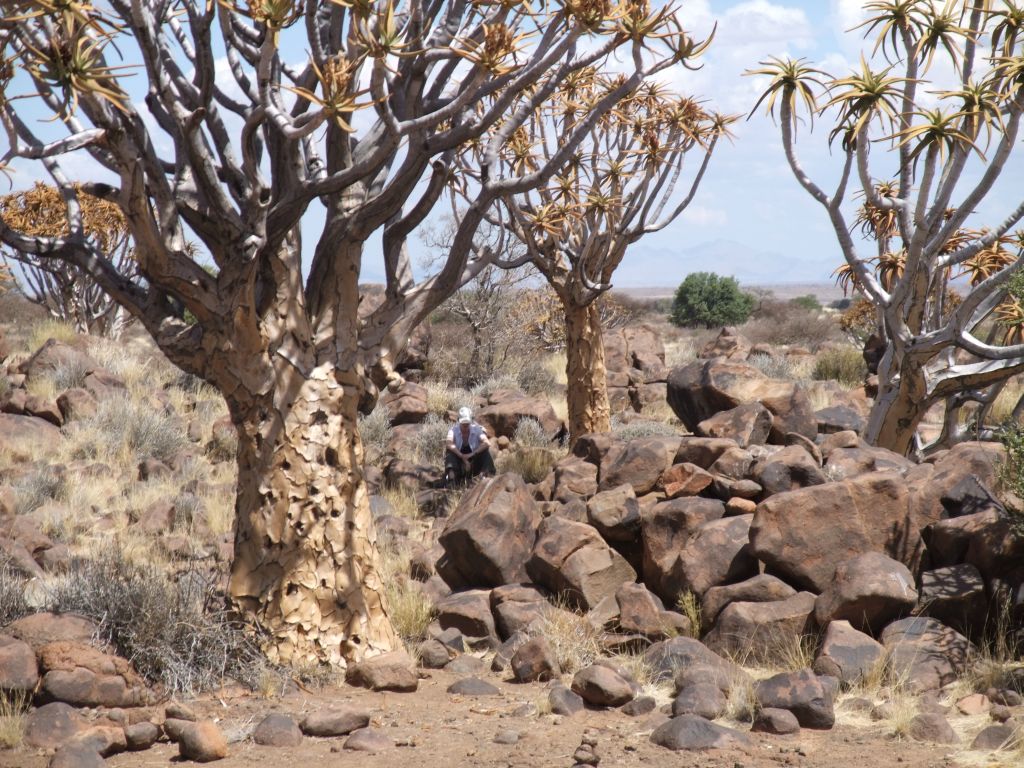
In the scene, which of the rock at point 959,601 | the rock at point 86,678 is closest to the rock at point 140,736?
the rock at point 86,678

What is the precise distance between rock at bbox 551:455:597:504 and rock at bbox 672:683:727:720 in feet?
13.1

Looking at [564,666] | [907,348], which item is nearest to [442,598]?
[564,666]

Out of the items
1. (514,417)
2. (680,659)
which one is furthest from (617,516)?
(514,417)

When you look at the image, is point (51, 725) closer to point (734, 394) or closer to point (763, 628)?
point (763, 628)

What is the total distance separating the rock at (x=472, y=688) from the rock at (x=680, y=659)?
107 centimetres

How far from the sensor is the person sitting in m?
13.3

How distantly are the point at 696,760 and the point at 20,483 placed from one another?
9.29 m

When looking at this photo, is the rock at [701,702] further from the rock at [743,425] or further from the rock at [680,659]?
the rock at [743,425]

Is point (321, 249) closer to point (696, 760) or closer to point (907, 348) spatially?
point (696, 760)

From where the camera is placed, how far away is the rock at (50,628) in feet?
21.1

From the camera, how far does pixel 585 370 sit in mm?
13266

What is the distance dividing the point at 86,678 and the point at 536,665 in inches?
110

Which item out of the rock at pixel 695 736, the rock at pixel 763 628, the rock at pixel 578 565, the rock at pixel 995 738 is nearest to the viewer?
the rock at pixel 995 738

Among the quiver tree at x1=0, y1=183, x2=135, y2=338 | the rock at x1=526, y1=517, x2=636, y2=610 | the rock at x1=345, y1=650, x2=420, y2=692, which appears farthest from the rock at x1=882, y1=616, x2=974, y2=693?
the quiver tree at x1=0, y1=183, x2=135, y2=338
